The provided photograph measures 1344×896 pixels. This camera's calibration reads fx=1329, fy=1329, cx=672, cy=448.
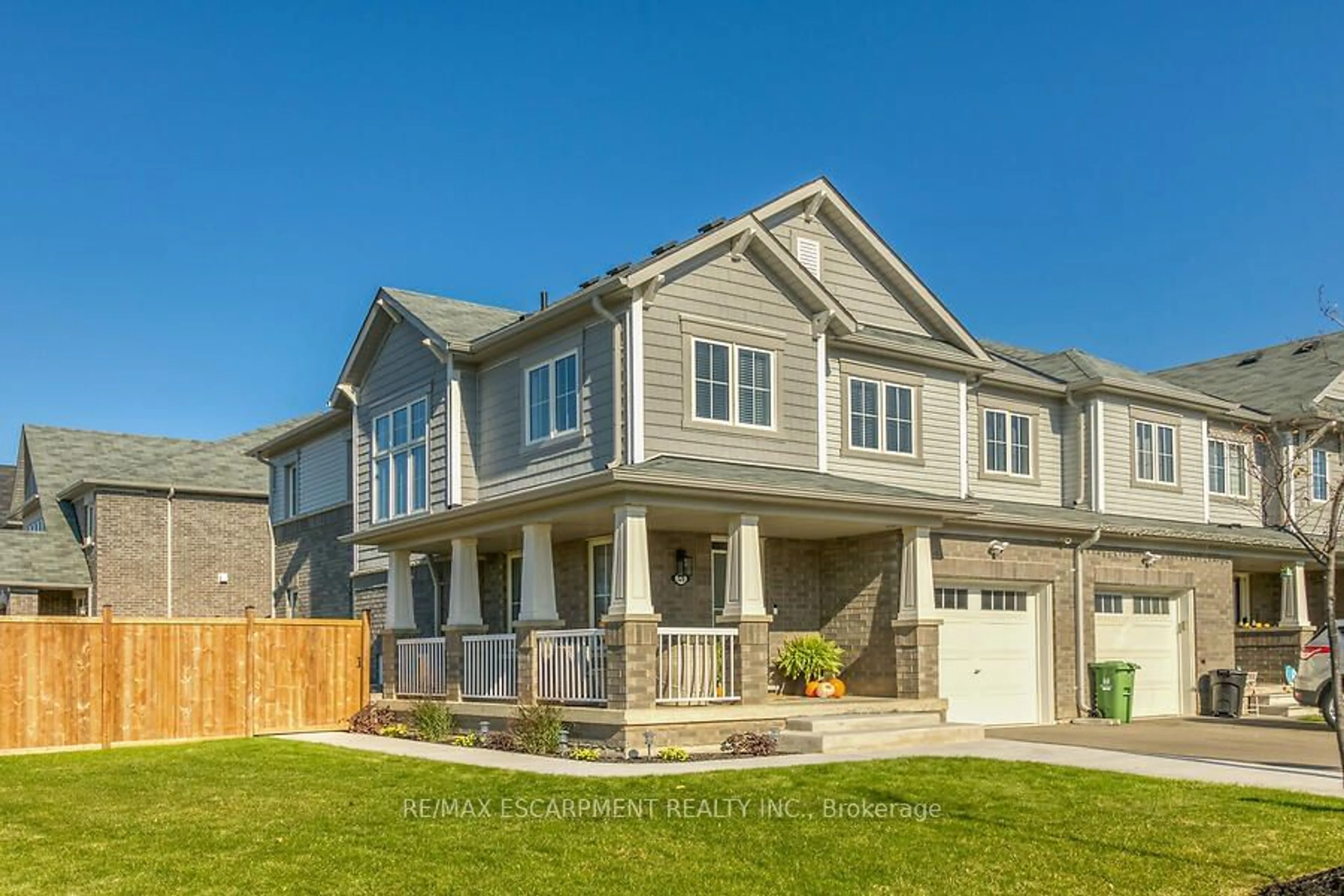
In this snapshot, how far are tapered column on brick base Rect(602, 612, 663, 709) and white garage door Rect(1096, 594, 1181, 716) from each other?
998cm

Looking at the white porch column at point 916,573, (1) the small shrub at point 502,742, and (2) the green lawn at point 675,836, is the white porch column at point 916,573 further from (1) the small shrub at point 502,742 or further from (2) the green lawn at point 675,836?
(1) the small shrub at point 502,742

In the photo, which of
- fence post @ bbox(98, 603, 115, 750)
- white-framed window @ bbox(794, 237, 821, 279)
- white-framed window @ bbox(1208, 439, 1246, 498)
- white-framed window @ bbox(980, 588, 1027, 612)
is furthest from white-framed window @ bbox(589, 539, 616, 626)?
white-framed window @ bbox(1208, 439, 1246, 498)

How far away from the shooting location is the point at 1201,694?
23.3 meters

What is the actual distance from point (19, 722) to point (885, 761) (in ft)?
36.1

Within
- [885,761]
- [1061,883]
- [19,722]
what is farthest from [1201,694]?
[19,722]

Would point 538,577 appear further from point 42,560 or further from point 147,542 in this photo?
point 42,560

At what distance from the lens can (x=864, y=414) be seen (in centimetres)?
1984

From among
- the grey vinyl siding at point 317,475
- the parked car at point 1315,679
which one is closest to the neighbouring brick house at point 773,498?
the grey vinyl siding at point 317,475

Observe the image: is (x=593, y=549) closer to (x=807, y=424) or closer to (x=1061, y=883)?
(x=807, y=424)

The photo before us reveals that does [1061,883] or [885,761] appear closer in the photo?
[1061,883]

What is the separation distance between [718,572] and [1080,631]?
6.60 metres

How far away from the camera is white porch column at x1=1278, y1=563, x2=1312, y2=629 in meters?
25.2

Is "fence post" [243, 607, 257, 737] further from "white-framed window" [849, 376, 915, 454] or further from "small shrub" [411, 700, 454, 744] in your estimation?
"white-framed window" [849, 376, 915, 454]

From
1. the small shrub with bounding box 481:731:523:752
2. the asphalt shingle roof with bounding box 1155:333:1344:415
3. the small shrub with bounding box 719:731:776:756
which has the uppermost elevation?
the asphalt shingle roof with bounding box 1155:333:1344:415
